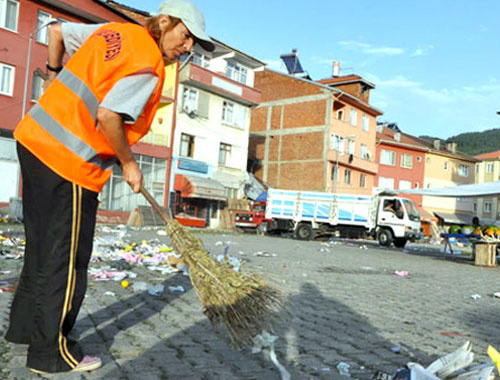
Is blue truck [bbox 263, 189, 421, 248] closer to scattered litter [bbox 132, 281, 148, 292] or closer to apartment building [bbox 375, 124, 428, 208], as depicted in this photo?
scattered litter [bbox 132, 281, 148, 292]

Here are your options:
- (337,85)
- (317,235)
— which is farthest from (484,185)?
(337,85)

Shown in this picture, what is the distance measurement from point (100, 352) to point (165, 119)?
91.7ft

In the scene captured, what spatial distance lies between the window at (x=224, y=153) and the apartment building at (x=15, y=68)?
542 inches

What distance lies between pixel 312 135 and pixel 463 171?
27607 mm

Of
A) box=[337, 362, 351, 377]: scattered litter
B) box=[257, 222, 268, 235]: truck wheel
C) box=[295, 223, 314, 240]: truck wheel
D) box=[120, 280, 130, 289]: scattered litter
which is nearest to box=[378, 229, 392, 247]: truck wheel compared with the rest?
box=[295, 223, 314, 240]: truck wheel

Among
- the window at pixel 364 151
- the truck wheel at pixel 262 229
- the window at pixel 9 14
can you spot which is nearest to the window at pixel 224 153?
the truck wheel at pixel 262 229

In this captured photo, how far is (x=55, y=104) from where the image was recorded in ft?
8.55

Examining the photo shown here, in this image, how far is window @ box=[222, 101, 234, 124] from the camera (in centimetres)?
3409

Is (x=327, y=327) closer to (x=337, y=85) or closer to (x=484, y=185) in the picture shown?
(x=484, y=185)

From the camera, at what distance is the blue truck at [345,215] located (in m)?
23.1

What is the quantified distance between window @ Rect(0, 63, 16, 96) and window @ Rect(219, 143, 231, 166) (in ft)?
48.8

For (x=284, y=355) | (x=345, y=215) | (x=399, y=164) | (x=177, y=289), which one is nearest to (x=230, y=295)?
(x=284, y=355)

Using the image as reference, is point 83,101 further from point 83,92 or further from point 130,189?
point 130,189

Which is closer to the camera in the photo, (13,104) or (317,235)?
(13,104)
